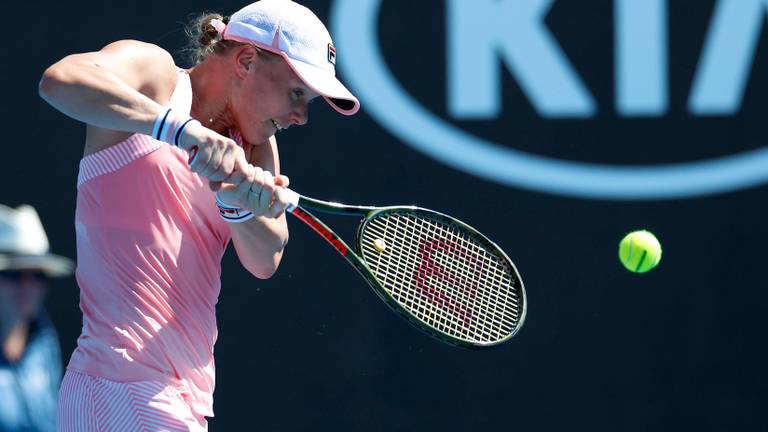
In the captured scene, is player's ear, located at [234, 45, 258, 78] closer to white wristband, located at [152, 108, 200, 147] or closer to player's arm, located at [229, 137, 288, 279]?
player's arm, located at [229, 137, 288, 279]

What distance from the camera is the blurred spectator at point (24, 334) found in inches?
109

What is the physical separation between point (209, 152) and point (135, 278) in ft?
1.34

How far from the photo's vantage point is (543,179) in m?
4.51

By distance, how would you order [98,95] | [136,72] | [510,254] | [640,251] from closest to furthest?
1. [98,95]
2. [136,72]
3. [640,251]
4. [510,254]

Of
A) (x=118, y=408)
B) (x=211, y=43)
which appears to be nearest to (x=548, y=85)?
(x=211, y=43)

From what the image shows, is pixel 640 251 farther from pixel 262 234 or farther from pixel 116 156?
pixel 116 156

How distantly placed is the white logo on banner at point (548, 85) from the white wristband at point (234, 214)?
5.96 ft

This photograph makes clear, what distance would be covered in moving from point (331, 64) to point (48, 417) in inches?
42.8

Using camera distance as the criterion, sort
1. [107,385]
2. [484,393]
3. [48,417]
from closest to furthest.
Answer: [107,385] → [48,417] → [484,393]

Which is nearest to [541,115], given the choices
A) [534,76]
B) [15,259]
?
[534,76]

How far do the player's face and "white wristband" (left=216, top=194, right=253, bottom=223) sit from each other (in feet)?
0.65

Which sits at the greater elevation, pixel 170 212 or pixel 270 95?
pixel 270 95

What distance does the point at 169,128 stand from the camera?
7.88ft

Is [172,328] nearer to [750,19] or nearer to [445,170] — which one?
[445,170]
